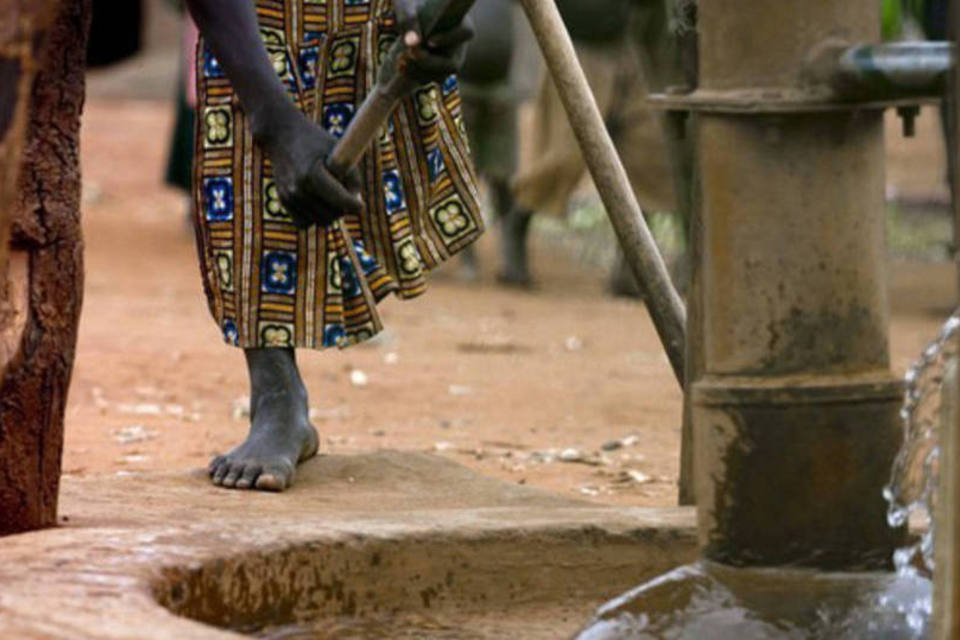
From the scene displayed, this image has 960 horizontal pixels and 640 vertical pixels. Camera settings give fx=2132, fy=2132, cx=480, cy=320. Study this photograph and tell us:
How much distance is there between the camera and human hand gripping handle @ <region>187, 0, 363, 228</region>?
3.53 metres

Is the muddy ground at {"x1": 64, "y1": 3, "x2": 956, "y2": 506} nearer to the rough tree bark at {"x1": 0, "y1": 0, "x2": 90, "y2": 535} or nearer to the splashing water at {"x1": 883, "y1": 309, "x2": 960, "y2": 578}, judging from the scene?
the rough tree bark at {"x1": 0, "y1": 0, "x2": 90, "y2": 535}

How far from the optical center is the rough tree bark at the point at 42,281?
113 inches

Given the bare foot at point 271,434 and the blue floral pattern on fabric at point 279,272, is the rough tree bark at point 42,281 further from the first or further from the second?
the blue floral pattern on fabric at point 279,272

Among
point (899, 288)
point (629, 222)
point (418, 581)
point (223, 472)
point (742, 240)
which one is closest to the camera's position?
point (742, 240)

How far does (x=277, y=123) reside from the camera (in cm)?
363

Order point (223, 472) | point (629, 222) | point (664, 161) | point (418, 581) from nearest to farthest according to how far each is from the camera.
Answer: point (418, 581) < point (629, 222) < point (223, 472) < point (664, 161)

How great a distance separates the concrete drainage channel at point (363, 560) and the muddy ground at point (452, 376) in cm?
108

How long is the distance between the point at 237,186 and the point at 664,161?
509cm

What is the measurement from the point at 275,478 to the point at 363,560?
0.76 m

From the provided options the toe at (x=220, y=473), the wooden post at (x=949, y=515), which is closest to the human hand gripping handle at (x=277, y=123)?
the toe at (x=220, y=473)

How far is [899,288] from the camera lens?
31.6ft

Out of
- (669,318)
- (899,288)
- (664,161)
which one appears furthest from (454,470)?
(899,288)

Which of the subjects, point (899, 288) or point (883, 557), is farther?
point (899, 288)

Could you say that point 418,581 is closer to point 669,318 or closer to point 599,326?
point 669,318
